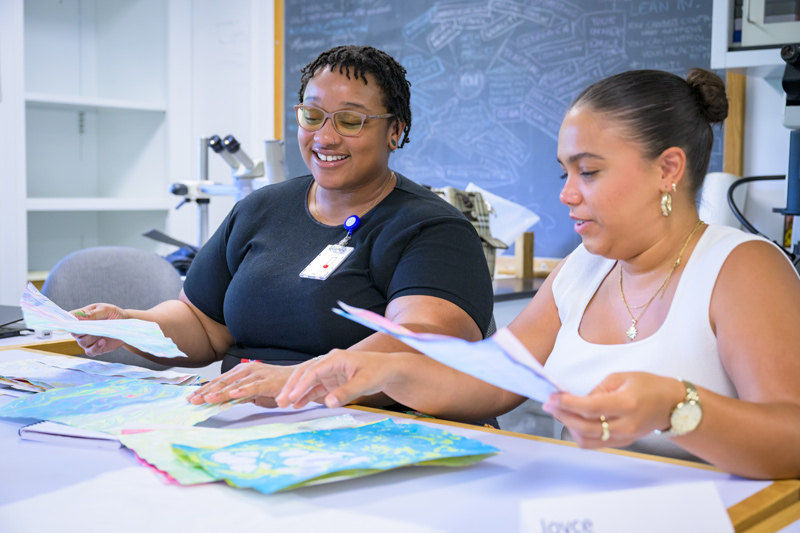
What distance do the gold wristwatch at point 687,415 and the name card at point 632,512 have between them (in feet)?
0.38

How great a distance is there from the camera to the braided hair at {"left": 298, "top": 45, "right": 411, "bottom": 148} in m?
1.73

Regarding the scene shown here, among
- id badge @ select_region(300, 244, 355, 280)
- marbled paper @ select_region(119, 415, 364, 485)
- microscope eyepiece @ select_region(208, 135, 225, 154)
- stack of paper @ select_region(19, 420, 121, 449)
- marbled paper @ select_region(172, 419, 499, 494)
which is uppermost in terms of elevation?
microscope eyepiece @ select_region(208, 135, 225, 154)

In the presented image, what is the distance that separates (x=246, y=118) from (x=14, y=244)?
4.49ft

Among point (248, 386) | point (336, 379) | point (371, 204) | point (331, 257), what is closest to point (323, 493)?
point (336, 379)

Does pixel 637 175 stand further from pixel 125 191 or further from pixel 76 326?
pixel 125 191

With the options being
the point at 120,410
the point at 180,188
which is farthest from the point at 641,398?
the point at 180,188

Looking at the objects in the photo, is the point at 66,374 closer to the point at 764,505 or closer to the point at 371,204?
the point at 371,204

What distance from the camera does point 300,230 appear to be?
5.79ft

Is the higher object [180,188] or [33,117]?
[33,117]

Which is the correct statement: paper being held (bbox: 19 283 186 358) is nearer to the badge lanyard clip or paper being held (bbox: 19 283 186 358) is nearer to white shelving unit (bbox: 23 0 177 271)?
the badge lanyard clip

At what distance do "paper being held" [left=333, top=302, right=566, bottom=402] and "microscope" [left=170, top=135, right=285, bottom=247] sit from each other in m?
2.41

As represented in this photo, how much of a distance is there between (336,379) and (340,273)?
59 centimetres

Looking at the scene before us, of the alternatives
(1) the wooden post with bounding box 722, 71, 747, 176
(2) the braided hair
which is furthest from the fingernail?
(1) the wooden post with bounding box 722, 71, 747, 176

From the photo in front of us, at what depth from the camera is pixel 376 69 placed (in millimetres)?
1748
